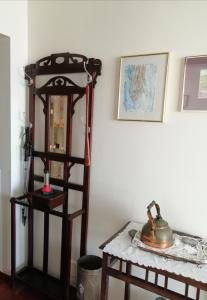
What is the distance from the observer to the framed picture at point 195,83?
141cm

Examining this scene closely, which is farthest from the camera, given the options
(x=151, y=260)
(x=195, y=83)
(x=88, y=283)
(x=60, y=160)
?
(x=60, y=160)

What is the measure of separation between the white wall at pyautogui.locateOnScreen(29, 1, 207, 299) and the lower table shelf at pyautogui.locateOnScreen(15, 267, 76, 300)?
1.39 feet

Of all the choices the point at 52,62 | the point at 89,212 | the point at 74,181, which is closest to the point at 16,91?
the point at 52,62

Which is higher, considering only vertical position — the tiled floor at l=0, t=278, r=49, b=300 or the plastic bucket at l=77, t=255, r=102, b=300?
the plastic bucket at l=77, t=255, r=102, b=300

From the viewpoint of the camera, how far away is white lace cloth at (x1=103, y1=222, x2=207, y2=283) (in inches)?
45.4

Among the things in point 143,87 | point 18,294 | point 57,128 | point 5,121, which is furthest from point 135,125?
point 18,294

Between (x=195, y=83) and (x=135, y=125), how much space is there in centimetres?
44

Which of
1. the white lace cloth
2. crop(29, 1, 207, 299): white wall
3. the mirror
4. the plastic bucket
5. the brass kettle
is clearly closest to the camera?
the white lace cloth

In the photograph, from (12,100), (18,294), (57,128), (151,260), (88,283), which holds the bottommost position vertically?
(18,294)

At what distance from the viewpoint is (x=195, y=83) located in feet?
4.69

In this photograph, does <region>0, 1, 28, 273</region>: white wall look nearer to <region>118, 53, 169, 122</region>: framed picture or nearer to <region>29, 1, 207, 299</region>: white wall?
<region>29, 1, 207, 299</region>: white wall

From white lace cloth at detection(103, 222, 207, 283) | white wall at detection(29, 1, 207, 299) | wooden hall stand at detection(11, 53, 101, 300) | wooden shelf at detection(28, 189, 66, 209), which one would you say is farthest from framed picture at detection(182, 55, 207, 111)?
wooden shelf at detection(28, 189, 66, 209)

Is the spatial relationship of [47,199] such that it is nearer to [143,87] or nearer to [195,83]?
[143,87]

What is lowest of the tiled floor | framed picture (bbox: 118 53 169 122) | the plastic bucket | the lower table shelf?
the tiled floor
